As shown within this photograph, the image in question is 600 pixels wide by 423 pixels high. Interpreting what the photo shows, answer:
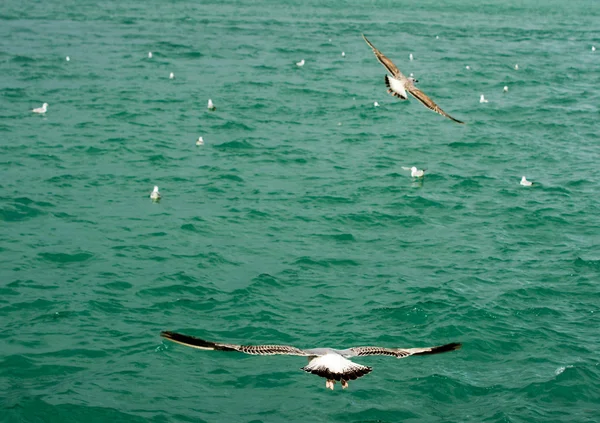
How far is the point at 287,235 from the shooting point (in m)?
24.8

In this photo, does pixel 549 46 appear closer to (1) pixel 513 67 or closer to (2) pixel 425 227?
(1) pixel 513 67

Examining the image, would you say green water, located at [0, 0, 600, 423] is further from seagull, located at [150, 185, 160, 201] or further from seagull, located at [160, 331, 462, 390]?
seagull, located at [160, 331, 462, 390]

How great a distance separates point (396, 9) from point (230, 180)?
51878 mm

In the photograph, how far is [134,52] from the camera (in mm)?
49000

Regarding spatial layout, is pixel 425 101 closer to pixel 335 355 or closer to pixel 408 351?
pixel 408 351

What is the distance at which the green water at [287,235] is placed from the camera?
16.8 metres

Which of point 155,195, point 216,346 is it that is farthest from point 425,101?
point 155,195

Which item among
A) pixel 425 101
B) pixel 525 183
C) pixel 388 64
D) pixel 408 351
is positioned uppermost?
pixel 388 64

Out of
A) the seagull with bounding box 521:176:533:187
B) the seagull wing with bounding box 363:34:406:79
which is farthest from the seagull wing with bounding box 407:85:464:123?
the seagull with bounding box 521:176:533:187

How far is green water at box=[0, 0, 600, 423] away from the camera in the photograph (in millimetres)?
16750

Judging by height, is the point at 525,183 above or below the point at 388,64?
below

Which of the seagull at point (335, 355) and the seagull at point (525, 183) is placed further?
the seagull at point (525, 183)

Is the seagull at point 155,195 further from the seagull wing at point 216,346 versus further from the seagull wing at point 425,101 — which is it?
the seagull wing at point 216,346

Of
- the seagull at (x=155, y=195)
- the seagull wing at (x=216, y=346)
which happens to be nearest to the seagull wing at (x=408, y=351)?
the seagull wing at (x=216, y=346)
